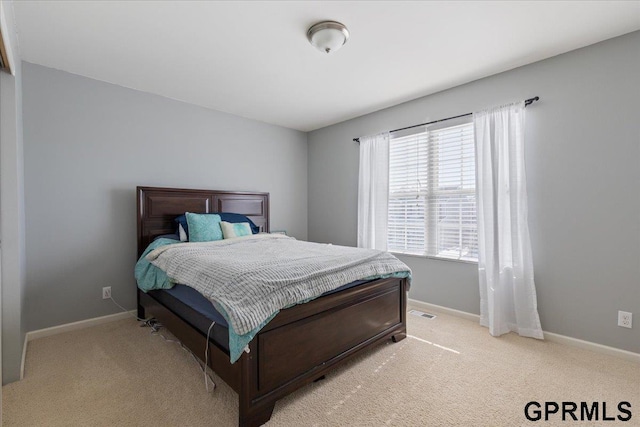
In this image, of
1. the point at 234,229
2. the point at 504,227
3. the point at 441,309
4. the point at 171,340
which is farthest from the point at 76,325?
the point at 504,227

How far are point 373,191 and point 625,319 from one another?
2.48 metres

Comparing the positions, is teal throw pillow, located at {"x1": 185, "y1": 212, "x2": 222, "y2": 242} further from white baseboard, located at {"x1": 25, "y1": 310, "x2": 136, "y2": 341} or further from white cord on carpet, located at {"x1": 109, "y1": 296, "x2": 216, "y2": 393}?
white baseboard, located at {"x1": 25, "y1": 310, "x2": 136, "y2": 341}

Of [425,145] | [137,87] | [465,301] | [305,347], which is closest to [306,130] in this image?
[425,145]

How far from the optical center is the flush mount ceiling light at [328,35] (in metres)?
2.00

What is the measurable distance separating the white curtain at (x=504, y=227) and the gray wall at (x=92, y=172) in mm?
3090

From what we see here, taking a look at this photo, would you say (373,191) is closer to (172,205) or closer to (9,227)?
(172,205)

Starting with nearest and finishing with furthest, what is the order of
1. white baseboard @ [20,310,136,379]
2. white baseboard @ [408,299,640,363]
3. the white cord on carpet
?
1. the white cord on carpet
2. white baseboard @ [408,299,640,363]
3. white baseboard @ [20,310,136,379]

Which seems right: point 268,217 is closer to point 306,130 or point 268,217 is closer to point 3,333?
point 306,130

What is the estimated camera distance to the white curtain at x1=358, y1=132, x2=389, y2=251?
3619mm

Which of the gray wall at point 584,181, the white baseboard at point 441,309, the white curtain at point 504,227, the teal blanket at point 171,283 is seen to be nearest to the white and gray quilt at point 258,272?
the teal blanket at point 171,283

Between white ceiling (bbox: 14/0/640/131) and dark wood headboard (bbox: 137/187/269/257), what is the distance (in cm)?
113

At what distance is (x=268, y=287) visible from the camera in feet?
5.13

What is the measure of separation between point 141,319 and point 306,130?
11.3 ft

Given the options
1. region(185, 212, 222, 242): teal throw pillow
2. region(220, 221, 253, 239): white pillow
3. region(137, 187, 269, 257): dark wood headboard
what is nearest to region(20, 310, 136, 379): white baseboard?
region(137, 187, 269, 257): dark wood headboard
